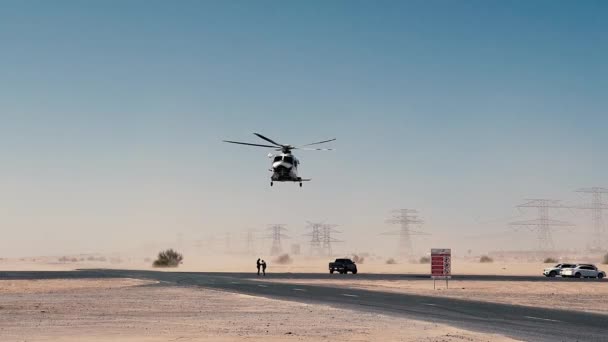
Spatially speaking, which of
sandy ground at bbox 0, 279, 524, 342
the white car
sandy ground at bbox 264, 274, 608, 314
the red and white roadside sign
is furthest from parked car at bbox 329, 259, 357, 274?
sandy ground at bbox 0, 279, 524, 342

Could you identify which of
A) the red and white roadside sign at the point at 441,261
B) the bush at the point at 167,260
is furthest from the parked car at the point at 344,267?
the bush at the point at 167,260

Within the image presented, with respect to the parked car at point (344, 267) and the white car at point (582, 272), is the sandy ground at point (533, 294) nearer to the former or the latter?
the white car at point (582, 272)

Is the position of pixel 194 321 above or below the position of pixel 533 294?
below

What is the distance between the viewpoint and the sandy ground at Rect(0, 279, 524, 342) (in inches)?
963

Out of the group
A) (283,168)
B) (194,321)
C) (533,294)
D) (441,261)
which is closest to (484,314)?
(194,321)

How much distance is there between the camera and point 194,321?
1172 inches

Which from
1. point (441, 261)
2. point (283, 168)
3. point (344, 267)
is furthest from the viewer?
point (344, 267)

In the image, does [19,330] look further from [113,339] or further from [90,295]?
[90,295]

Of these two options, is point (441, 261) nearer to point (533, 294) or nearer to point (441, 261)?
point (441, 261)

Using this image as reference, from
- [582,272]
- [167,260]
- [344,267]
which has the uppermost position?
[167,260]

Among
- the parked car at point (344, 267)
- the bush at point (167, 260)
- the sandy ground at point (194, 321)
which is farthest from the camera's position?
the bush at point (167, 260)

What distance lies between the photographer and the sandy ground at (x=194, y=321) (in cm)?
2446

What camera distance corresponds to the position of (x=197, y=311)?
34844 mm

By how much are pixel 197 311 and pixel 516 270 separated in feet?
269
